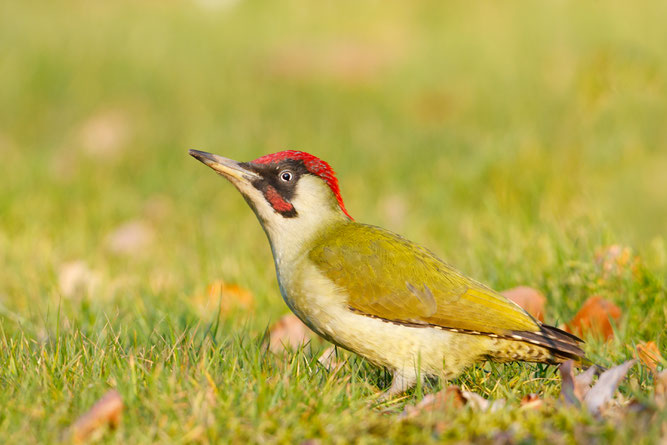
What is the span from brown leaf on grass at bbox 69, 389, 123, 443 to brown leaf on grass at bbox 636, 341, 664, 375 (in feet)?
6.57

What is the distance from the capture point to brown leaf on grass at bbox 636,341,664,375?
3234 millimetres

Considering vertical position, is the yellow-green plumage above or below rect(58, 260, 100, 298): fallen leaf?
above

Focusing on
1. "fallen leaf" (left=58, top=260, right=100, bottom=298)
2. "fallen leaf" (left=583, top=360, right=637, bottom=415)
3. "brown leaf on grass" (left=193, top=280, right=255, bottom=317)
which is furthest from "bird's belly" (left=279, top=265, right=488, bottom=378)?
"fallen leaf" (left=58, top=260, right=100, bottom=298)

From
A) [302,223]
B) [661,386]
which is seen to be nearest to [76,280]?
[302,223]

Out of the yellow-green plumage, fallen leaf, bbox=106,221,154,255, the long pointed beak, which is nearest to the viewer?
the yellow-green plumage

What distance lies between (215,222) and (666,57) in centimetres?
507

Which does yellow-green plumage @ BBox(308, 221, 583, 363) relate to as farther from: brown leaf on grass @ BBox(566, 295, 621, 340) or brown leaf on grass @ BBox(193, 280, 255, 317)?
brown leaf on grass @ BBox(193, 280, 255, 317)

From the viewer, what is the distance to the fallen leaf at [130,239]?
5.82 m

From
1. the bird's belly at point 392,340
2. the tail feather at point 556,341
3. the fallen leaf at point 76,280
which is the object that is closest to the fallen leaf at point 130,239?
the fallen leaf at point 76,280

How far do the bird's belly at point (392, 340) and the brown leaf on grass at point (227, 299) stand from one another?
1.25 m

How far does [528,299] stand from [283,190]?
1347mm

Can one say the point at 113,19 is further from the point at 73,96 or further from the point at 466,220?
the point at 466,220

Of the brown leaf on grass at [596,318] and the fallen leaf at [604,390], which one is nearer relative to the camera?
the fallen leaf at [604,390]

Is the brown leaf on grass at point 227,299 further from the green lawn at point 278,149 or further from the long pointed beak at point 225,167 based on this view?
the long pointed beak at point 225,167
